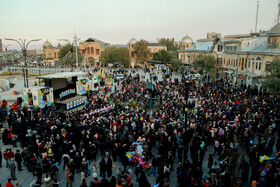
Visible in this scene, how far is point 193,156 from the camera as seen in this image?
1188 cm

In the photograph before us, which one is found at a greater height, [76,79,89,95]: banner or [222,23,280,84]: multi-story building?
[222,23,280,84]: multi-story building

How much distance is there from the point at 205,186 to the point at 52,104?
18647 mm

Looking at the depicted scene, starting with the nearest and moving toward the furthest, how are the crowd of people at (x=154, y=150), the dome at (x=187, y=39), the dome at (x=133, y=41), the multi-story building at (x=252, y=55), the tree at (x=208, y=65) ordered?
the crowd of people at (x=154, y=150) → the multi-story building at (x=252, y=55) → the tree at (x=208, y=65) → the dome at (x=187, y=39) → the dome at (x=133, y=41)

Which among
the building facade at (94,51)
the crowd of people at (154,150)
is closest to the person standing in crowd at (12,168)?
the crowd of people at (154,150)

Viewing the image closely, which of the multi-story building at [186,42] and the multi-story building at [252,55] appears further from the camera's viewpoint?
the multi-story building at [186,42]

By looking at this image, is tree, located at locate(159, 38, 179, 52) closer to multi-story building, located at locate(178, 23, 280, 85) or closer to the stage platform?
multi-story building, located at locate(178, 23, 280, 85)

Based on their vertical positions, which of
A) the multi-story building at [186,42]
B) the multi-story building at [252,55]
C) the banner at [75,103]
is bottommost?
the banner at [75,103]

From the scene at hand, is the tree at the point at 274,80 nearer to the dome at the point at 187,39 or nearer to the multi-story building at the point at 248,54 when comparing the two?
the multi-story building at the point at 248,54

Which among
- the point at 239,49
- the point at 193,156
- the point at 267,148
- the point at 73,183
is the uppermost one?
the point at 239,49

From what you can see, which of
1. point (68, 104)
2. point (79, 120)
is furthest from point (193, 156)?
point (68, 104)

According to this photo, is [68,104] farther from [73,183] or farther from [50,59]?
[50,59]

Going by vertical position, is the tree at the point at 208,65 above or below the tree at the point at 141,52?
below

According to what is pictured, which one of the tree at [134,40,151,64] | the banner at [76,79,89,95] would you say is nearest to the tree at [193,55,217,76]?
the banner at [76,79,89,95]

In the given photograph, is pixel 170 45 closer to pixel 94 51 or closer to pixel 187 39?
pixel 187 39
